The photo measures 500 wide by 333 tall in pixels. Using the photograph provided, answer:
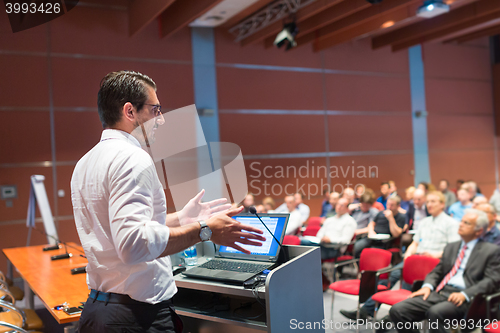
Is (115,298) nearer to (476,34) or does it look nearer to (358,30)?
(358,30)

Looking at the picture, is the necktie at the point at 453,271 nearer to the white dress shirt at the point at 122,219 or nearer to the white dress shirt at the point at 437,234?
the white dress shirt at the point at 437,234

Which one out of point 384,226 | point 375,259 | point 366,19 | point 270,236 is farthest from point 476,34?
point 270,236

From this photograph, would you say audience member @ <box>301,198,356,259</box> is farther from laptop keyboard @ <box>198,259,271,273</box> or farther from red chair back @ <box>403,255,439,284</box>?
laptop keyboard @ <box>198,259,271,273</box>

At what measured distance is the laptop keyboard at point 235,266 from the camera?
2.13 m

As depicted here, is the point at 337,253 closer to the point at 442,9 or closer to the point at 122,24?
the point at 442,9

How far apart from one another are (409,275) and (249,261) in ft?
6.32

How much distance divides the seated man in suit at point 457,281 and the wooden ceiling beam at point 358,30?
4383 mm

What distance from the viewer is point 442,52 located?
9.60 m

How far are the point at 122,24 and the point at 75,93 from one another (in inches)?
53.3

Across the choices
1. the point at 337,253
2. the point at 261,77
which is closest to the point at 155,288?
the point at 337,253

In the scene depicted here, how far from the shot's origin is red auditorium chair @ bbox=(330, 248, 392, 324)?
3500 mm

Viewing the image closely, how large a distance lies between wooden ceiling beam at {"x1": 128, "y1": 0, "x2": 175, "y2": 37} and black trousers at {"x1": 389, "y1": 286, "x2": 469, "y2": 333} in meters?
4.26

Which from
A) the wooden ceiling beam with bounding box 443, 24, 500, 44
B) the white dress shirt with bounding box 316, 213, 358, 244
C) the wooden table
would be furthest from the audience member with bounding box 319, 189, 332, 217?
the wooden ceiling beam with bounding box 443, 24, 500, 44

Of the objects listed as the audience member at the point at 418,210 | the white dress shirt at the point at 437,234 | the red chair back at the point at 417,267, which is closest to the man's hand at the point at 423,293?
the red chair back at the point at 417,267
